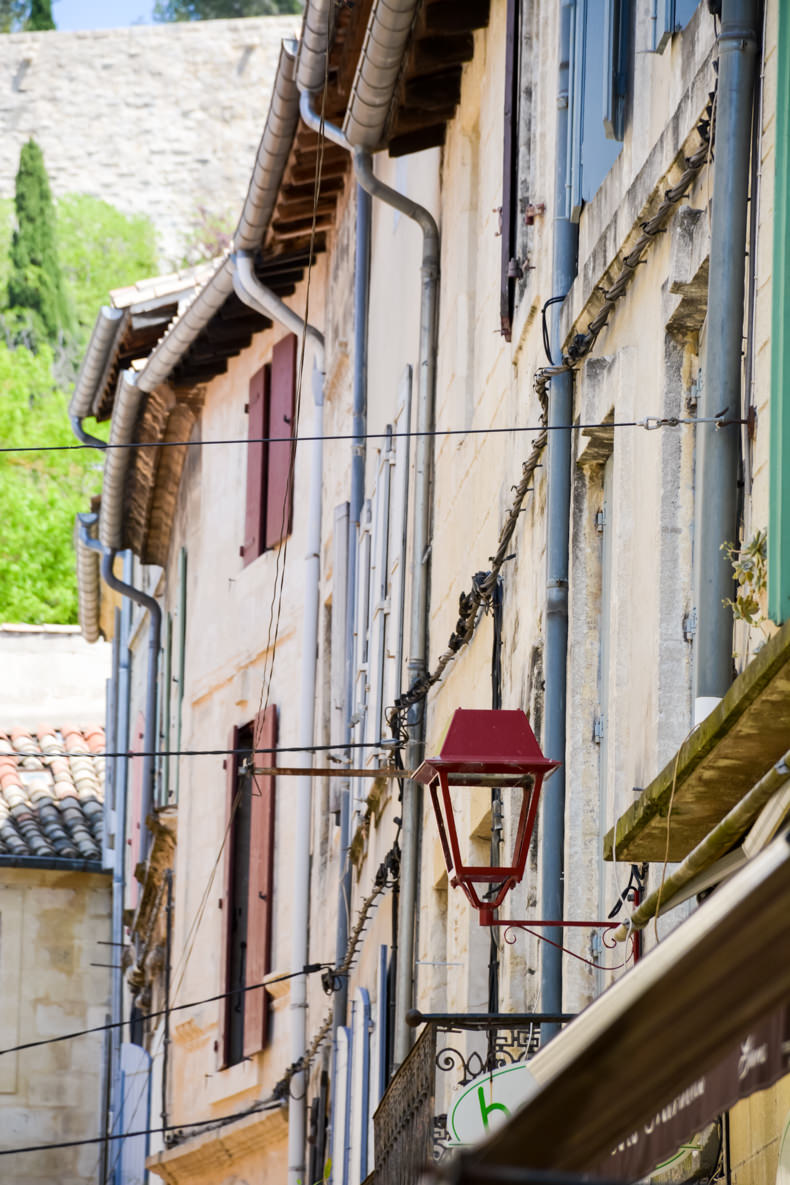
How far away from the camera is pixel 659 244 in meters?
7.36

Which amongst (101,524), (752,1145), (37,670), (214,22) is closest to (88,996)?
(101,524)

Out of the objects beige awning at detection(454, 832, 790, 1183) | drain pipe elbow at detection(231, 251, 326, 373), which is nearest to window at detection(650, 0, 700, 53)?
beige awning at detection(454, 832, 790, 1183)

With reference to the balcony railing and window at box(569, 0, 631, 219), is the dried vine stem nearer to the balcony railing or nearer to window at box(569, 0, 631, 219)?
window at box(569, 0, 631, 219)

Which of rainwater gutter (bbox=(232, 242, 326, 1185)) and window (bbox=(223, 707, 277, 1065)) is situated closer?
rainwater gutter (bbox=(232, 242, 326, 1185))

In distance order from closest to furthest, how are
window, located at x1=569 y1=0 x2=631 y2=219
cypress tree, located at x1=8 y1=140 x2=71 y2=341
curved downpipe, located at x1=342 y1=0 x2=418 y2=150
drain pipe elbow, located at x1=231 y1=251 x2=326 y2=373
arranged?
window, located at x1=569 y1=0 x2=631 y2=219 → curved downpipe, located at x1=342 y1=0 x2=418 y2=150 → drain pipe elbow, located at x1=231 y1=251 x2=326 y2=373 → cypress tree, located at x1=8 y1=140 x2=71 y2=341

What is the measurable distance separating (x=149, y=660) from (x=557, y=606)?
16.4 m

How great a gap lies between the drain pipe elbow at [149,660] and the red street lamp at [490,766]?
16809 millimetres

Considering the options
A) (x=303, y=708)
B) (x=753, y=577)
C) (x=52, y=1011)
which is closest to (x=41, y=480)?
(x=52, y=1011)

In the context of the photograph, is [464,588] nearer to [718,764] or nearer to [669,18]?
[669,18]

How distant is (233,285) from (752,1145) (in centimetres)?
1218

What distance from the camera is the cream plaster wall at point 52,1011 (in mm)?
26062

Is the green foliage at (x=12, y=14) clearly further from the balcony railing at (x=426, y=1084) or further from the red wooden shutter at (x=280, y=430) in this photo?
the balcony railing at (x=426, y=1084)

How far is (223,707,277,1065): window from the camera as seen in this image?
1755cm

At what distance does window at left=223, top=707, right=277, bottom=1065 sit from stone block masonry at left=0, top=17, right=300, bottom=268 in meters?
61.5
